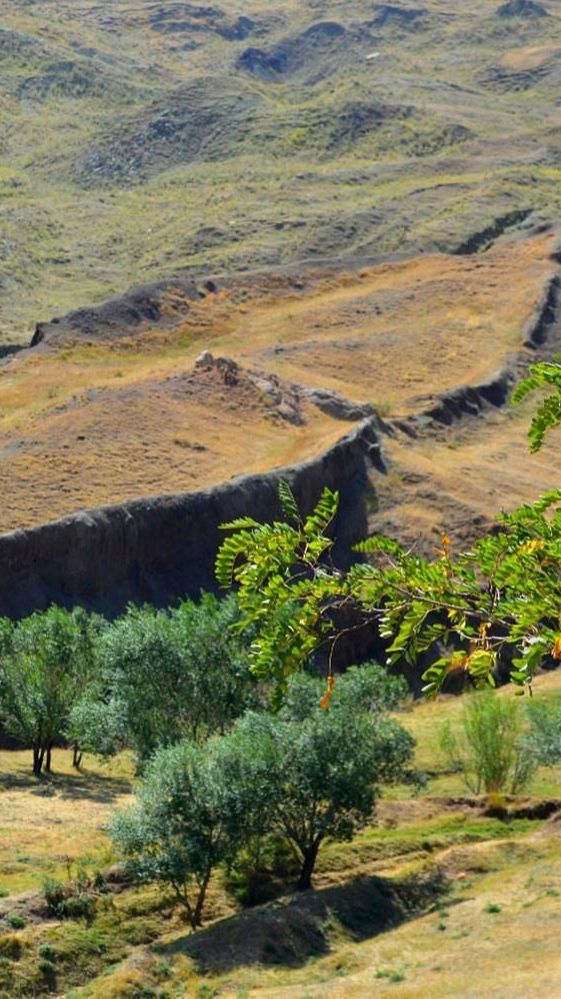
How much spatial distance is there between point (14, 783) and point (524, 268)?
194 feet

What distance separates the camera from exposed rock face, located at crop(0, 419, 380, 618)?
52.9 meters

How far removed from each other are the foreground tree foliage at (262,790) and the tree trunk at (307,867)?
2cm

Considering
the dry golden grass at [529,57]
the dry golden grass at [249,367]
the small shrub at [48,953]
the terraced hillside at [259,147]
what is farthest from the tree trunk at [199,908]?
the dry golden grass at [529,57]

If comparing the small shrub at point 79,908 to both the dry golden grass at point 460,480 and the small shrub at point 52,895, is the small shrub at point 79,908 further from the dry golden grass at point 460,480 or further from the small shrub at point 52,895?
the dry golden grass at point 460,480

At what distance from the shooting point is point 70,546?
5425 cm

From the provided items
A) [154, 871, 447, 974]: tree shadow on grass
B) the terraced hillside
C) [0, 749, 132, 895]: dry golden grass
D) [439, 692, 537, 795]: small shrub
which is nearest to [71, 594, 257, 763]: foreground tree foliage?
[0, 749, 132, 895]: dry golden grass

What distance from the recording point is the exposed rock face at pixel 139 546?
52906 mm

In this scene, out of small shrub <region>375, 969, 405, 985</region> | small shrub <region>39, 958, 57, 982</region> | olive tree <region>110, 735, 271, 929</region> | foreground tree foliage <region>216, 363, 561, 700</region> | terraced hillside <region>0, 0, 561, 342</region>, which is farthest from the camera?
terraced hillside <region>0, 0, 561, 342</region>

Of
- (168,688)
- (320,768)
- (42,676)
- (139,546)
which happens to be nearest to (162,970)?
(320,768)

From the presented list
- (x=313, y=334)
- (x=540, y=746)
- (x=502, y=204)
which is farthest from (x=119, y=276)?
(x=540, y=746)

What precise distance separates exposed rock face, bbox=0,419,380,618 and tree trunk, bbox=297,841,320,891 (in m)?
17.2

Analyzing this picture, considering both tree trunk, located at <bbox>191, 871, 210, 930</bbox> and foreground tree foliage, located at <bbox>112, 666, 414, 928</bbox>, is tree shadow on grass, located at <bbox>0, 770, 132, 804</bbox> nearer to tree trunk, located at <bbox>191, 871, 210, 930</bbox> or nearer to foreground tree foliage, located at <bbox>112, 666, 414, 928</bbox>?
foreground tree foliage, located at <bbox>112, 666, 414, 928</bbox>

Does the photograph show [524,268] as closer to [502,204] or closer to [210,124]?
[502,204]

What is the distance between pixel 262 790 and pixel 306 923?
9.62ft
